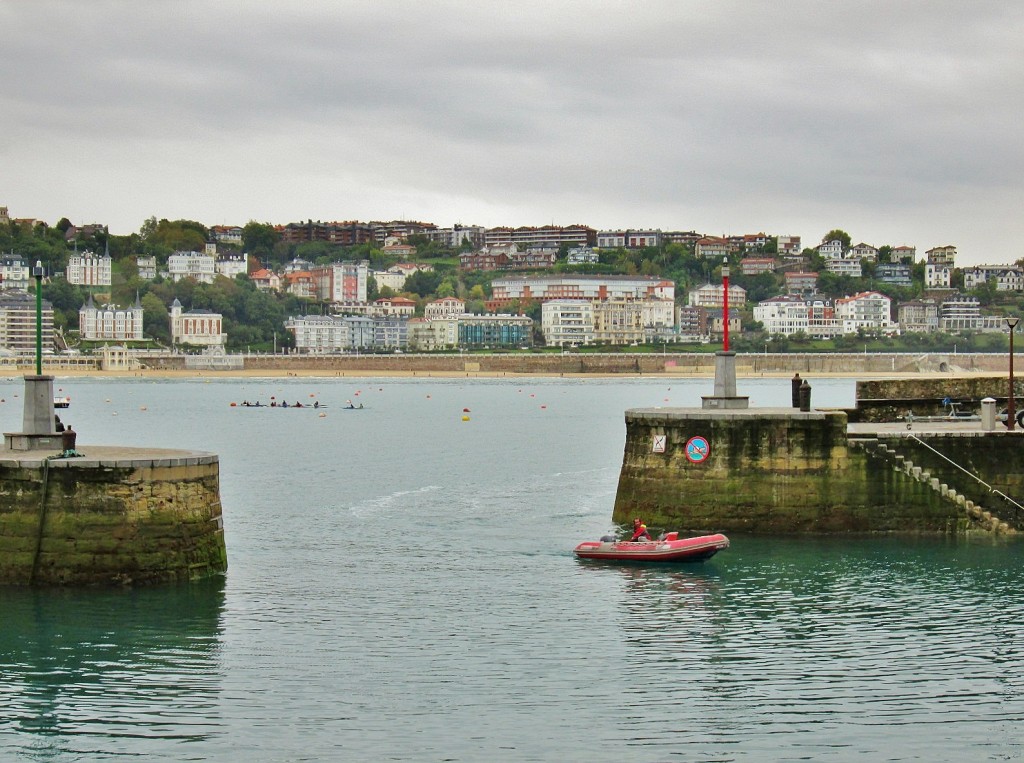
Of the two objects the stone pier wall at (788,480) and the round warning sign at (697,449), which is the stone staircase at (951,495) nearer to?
the stone pier wall at (788,480)

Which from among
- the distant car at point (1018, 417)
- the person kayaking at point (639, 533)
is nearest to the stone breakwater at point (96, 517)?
the person kayaking at point (639, 533)

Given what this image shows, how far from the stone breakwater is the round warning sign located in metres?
11.7

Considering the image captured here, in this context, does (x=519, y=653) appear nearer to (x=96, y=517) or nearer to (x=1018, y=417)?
(x=96, y=517)

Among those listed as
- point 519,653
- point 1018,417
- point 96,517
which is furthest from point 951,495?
point 96,517

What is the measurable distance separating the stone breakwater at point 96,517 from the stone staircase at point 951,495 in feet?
48.6

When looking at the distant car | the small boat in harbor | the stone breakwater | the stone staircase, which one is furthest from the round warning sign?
the stone breakwater

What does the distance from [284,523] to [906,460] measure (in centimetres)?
1627

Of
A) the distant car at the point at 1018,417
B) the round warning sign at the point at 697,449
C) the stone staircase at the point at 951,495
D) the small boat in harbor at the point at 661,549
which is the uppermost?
the distant car at the point at 1018,417

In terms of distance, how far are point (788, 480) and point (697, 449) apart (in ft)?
6.67

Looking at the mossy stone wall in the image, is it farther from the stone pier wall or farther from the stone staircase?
the stone staircase

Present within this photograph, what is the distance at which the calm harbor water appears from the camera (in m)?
20.9

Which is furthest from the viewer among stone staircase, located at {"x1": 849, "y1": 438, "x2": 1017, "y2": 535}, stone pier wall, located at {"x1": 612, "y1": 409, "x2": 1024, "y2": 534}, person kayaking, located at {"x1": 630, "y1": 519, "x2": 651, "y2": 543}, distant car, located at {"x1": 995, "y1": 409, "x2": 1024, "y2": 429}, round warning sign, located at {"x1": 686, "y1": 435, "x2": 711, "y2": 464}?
distant car, located at {"x1": 995, "y1": 409, "x2": 1024, "y2": 429}

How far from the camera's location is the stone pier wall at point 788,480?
1369 inches

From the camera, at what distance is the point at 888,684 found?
2347cm
